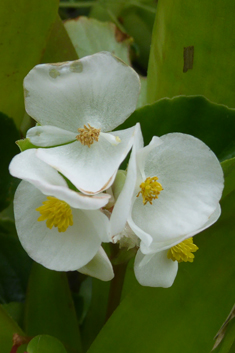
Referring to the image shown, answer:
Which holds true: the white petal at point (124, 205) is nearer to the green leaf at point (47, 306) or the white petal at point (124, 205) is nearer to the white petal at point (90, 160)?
the white petal at point (90, 160)

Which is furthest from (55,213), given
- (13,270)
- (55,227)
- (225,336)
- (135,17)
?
(135,17)

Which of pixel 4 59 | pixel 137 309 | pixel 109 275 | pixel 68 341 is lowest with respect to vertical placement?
pixel 68 341

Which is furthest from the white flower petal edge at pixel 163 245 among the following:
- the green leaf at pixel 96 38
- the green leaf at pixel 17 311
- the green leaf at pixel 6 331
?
the green leaf at pixel 96 38

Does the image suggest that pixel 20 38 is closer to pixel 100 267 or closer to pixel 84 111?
pixel 84 111

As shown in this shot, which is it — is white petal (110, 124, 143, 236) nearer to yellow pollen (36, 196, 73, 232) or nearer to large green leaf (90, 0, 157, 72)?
yellow pollen (36, 196, 73, 232)

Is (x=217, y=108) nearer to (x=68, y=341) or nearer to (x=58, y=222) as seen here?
(x=58, y=222)

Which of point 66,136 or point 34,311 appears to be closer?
point 66,136

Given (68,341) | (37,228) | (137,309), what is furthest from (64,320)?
(37,228)
